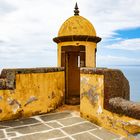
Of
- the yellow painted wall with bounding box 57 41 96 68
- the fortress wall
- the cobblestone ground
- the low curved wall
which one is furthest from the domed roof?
the cobblestone ground

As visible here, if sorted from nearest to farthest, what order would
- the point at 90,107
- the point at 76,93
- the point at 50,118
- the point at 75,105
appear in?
the point at 90,107
the point at 50,118
the point at 75,105
the point at 76,93

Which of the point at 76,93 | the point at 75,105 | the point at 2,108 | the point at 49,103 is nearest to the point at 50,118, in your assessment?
the point at 49,103

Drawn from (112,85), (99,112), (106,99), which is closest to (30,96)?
(99,112)

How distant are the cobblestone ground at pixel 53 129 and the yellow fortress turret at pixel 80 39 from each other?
2.82m

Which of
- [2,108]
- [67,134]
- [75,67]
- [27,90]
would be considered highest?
[75,67]

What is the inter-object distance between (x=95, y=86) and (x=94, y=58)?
3303mm

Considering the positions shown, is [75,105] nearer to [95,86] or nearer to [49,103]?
[49,103]

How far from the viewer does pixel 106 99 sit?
5.68m

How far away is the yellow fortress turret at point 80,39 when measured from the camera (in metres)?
8.87

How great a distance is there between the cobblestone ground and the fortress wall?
A: 0.72ft

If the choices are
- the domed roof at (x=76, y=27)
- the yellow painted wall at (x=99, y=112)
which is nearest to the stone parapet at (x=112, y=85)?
the yellow painted wall at (x=99, y=112)

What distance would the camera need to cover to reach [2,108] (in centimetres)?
633

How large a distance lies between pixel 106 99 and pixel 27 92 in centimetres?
253

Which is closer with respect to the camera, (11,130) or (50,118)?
(11,130)
